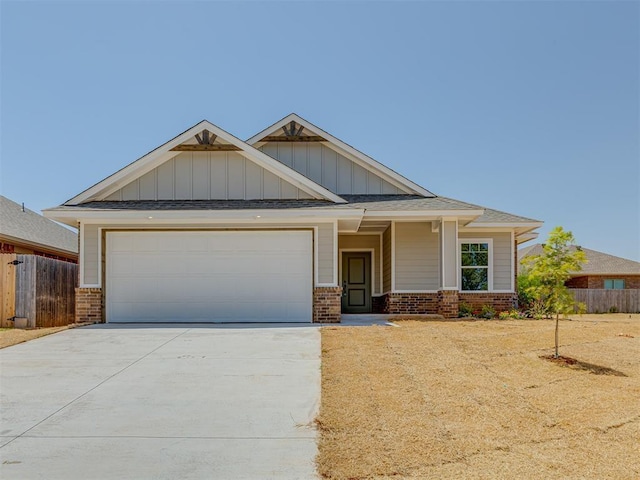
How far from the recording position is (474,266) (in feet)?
56.4

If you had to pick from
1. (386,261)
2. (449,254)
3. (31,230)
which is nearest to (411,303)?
(386,261)

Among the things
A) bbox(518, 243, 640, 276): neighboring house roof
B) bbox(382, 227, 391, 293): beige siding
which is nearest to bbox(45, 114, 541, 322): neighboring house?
bbox(382, 227, 391, 293): beige siding

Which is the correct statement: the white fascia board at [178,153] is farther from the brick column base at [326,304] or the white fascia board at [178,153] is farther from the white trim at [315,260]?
the brick column base at [326,304]

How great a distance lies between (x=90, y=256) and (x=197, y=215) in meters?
2.93

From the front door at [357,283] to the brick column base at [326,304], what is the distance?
5.03 m

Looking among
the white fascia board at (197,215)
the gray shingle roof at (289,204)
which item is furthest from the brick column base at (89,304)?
Result: the gray shingle roof at (289,204)

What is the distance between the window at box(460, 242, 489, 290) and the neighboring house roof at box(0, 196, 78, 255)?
1454cm

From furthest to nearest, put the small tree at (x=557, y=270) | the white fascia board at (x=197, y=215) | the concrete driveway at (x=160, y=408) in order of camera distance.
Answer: the white fascia board at (x=197, y=215) → the small tree at (x=557, y=270) → the concrete driveway at (x=160, y=408)

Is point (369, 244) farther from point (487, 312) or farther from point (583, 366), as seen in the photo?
point (583, 366)

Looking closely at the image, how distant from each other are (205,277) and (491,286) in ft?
30.1

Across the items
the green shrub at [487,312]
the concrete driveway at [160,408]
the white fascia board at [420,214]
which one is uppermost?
the white fascia board at [420,214]

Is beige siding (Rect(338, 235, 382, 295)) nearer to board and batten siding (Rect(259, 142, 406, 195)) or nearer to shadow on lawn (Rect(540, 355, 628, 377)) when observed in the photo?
board and batten siding (Rect(259, 142, 406, 195))

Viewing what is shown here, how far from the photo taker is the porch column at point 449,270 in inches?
572

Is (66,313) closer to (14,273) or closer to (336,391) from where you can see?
(14,273)
